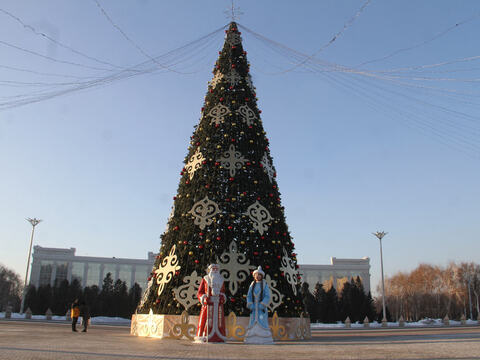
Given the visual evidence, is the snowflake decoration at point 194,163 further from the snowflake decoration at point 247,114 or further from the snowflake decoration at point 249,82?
the snowflake decoration at point 249,82

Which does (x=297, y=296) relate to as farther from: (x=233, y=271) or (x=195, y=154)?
(x=195, y=154)

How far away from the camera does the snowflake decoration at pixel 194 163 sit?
11.9 meters

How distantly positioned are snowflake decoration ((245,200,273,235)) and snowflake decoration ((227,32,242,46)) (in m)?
5.93

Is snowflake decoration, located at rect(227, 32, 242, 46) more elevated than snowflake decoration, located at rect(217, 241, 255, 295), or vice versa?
snowflake decoration, located at rect(227, 32, 242, 46)

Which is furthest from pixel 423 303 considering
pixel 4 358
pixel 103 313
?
pixel 4 358

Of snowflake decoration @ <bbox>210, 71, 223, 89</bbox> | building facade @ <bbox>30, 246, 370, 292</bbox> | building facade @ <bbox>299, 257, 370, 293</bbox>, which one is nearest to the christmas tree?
snowflake decoration @ <bbox>210, 71, 223, 89</bbox>

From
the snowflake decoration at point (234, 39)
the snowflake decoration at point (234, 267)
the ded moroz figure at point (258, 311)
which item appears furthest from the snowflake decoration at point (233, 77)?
the ded moroz figure at point (258, 311)

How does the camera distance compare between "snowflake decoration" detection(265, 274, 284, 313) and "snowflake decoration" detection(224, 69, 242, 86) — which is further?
"snowflake decoration" detection(224, 69, 242, 86)

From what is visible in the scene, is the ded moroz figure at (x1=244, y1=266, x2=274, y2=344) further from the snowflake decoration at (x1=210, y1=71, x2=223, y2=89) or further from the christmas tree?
the snowflake decoration at (x1=210, y1=71, x2=223, y2=89)

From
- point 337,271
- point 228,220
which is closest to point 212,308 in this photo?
point 228,220

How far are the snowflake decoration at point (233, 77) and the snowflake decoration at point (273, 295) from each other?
20.1ft

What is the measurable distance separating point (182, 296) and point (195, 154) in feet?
A: 13.7

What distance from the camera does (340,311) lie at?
45.5m

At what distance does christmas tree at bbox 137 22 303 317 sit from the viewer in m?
10.4
